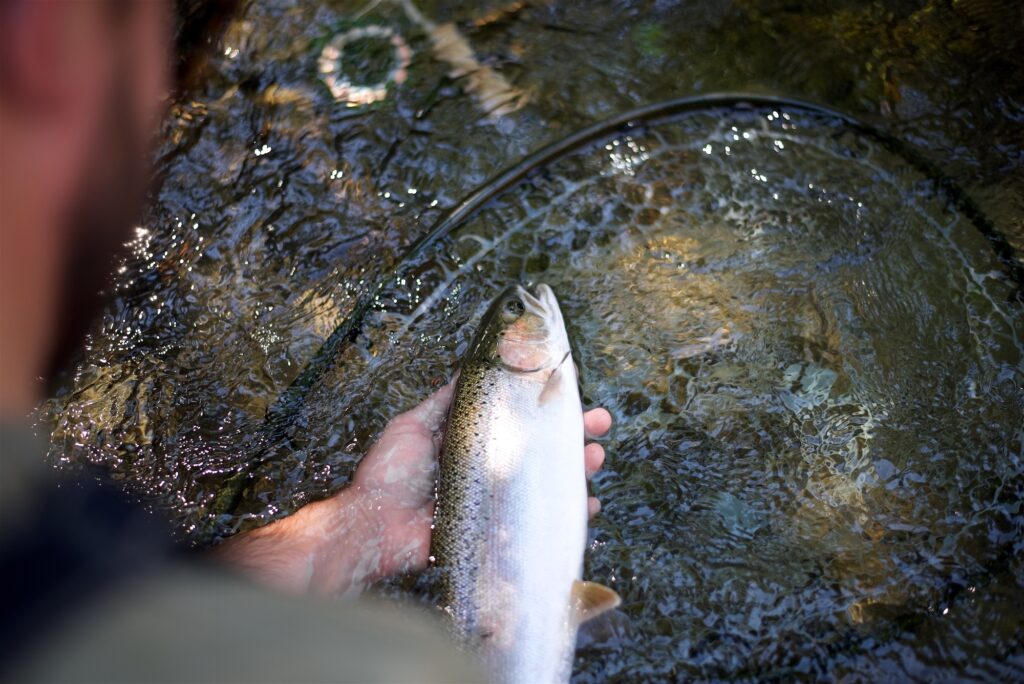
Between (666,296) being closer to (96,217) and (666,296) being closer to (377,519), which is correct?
(377,519)

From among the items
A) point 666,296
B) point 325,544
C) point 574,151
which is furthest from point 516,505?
point 574,151

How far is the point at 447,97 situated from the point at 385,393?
1911 millimetres

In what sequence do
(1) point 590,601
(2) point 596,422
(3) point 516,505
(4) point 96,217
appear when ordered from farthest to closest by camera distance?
(2) point 596,422, (3) point 516,505, (1) point 590,601, (4) point 96,217

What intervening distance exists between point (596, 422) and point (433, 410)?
613 millimetres

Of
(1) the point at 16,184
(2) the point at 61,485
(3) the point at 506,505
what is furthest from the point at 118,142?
(3) the point at 506,505

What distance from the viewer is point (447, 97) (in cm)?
427

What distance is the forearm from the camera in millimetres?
2551

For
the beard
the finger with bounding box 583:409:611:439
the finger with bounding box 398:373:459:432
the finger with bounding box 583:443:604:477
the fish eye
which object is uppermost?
the beard

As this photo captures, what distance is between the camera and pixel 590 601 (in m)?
2.36

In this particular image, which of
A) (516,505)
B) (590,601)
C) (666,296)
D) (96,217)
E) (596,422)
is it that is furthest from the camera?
(666,296)

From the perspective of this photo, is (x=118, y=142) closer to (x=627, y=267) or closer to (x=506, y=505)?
(x=506, y=505)

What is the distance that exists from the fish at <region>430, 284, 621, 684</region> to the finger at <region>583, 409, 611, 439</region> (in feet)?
0.65

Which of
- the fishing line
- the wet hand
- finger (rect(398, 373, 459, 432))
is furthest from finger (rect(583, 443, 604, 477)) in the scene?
the fishing line

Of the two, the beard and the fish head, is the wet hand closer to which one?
the fish head
